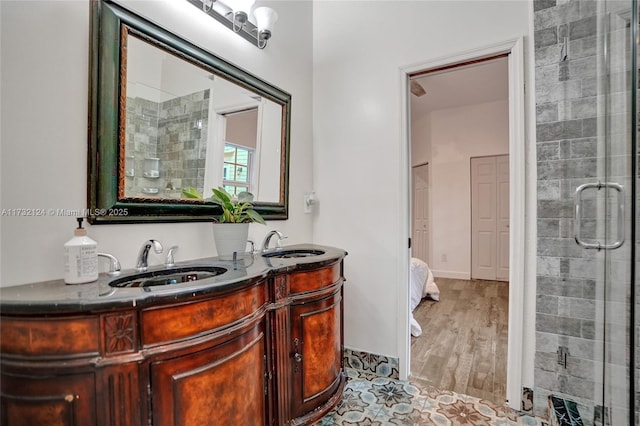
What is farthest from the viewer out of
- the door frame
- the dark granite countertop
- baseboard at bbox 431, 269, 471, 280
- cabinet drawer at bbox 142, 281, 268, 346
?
baseboard at bbox 431, 269, 471, 280

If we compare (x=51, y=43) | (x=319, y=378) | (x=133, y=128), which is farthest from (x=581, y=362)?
(x=51, y=43)

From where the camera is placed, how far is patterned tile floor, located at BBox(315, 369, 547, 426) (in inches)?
70.1

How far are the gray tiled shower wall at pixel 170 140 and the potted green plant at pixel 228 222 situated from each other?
100 mm

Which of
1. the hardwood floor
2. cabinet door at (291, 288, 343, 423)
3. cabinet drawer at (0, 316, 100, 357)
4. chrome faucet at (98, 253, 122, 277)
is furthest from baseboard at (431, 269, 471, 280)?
cabinet drawer at (0, 316, 100, 357)

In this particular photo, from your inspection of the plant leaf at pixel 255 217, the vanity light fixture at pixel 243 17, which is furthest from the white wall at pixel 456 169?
the plant leaf at pixel 255 217

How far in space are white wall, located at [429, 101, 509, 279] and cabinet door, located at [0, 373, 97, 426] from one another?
5.30m

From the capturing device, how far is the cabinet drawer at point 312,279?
61.7 inches

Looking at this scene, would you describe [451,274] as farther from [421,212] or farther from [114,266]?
[114,266]

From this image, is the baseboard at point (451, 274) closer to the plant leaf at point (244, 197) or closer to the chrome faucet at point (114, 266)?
the plant leaf at point (244, 197)

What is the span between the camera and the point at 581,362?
5.66ft

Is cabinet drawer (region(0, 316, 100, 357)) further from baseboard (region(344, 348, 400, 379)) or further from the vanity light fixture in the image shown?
baseboard (region(344, 348, 400, 379))

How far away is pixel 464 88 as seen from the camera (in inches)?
174

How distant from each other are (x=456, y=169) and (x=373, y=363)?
159 inches

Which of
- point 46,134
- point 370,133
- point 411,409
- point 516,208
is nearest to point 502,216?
point 516,208
